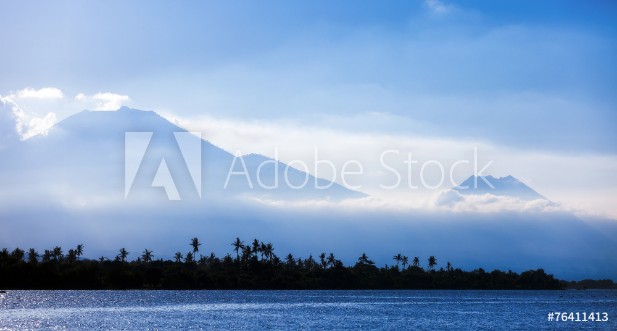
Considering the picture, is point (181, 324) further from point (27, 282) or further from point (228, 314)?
point (27, 282)

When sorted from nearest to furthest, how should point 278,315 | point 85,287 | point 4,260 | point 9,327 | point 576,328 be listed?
point 9,327 → point 576,328 → point 278,315 → point 4,260 → point 85,287

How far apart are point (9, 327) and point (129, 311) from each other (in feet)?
101

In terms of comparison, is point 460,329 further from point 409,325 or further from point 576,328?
point 576,328

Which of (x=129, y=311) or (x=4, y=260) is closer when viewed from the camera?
(x=129, y=311)

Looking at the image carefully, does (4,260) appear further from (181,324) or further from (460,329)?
(460,329)

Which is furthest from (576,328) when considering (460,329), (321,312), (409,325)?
(321,312)

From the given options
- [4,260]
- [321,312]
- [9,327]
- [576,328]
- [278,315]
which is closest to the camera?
[9,327]

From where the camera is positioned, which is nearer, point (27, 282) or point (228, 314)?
point (228, 314)

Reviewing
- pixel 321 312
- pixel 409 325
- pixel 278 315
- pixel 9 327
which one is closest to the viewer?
pixel 9 327

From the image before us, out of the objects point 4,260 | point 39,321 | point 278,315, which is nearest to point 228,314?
point 278,315

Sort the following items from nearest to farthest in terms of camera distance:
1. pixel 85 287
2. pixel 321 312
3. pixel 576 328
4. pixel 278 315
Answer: pixel 576 328 < pixel 278 315 < pixel 321 312 < pixel 85 287

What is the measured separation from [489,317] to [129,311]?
52319 millimetres

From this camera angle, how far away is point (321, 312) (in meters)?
110

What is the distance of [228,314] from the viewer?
103875mm
